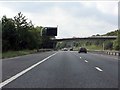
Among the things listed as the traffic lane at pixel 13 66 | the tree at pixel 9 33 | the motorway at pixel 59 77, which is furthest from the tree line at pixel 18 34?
the motorway at pixel 59 77

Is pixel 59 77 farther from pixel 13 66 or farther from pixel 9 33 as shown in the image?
pixel 9 33

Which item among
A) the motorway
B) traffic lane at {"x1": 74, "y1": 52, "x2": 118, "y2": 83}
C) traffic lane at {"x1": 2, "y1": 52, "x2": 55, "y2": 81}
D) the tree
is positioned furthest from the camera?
the tree

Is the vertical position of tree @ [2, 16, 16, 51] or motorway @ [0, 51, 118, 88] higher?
tree @ [2, 16, 16, 51]

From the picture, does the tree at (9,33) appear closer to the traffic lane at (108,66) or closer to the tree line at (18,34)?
the tree line at (18,34)

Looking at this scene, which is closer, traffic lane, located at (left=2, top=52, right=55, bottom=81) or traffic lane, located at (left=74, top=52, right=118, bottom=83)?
traffic lane, located at (left=74, top=52, right=118, bottom=83)

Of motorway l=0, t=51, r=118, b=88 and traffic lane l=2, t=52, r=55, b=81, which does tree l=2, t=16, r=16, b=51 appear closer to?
traffic lane l=2, t=52, r=55, b=81

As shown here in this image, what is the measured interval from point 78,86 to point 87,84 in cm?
65

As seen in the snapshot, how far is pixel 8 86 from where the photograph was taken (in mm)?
11180

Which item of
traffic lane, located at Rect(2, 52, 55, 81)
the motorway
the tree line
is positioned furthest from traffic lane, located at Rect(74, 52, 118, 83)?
the tree line

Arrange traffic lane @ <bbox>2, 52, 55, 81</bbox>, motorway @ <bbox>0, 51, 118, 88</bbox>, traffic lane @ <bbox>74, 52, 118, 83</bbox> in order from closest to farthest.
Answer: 1. motorway @ <bbox>0, 51, 118, 88</bbox>
2. traffic lane @ <bbox>74, 52, 118, 83</bbox>
3. traffic lane @ <bbox>2, 52, 55, 81</bbox>

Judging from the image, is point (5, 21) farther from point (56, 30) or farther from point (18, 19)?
point (56, 30)

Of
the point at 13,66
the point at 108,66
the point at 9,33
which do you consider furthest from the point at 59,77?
the point at 9,33

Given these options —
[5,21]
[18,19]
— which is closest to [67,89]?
[5,21]

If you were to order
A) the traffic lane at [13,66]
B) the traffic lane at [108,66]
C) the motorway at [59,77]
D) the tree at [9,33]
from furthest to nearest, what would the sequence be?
1. the tree at [9,33]
2. the traffic lane at [13,66]
3. the traffic lane at [108,66]
4. the motorway at [59,77]
